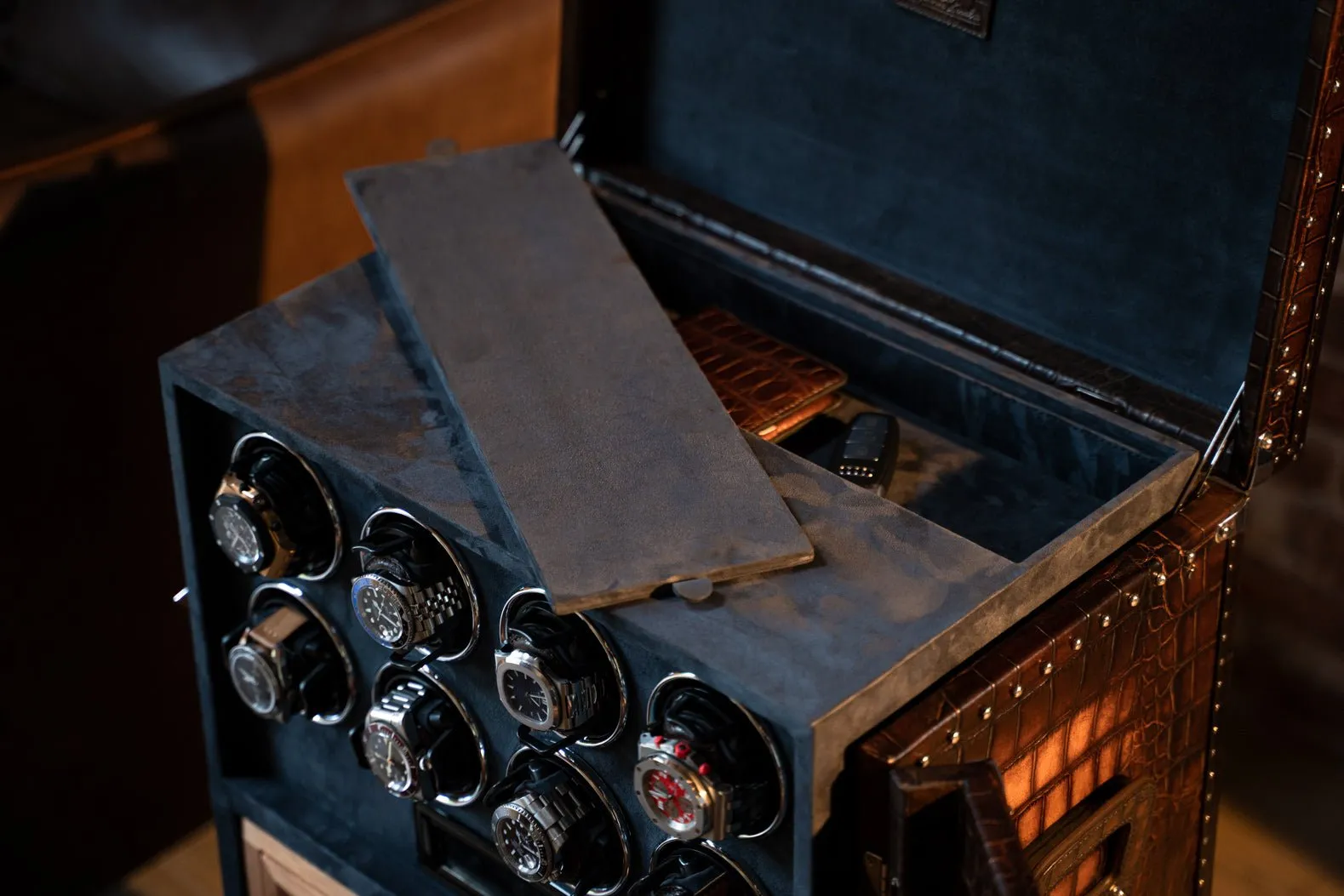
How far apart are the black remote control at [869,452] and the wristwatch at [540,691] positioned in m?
0.26

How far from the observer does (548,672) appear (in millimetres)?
1083

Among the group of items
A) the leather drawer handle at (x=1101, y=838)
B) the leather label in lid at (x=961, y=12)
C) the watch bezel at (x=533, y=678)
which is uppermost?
the leather label in lid at (x=961, y=12)

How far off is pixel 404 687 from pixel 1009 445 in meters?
0.51

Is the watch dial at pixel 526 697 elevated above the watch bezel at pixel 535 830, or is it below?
above

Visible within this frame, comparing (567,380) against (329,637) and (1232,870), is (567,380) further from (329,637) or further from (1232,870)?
(1232,870)

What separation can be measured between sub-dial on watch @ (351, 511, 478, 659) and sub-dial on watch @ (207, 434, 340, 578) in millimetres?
76

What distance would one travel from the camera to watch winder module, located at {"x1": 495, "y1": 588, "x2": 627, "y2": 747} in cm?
109

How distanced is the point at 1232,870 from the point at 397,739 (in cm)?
93

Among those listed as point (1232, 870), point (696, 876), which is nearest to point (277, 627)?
point (696, 876)

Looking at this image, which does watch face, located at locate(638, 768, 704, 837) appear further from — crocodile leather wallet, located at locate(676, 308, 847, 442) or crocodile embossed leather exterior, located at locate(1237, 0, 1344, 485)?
crocodile embossed leather exterior, located at locate(1237, 0, 1344, 485)

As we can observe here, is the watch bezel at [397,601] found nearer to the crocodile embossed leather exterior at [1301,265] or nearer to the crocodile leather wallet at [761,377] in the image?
the crocodile leather wallet at [761,377]

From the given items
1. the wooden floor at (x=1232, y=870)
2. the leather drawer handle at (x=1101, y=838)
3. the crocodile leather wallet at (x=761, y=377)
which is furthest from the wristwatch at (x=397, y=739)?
the wooden floor at (x=1232, y=870)

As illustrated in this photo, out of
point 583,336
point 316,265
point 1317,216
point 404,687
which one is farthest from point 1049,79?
point 316,265

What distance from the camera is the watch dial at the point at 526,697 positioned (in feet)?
3.61
